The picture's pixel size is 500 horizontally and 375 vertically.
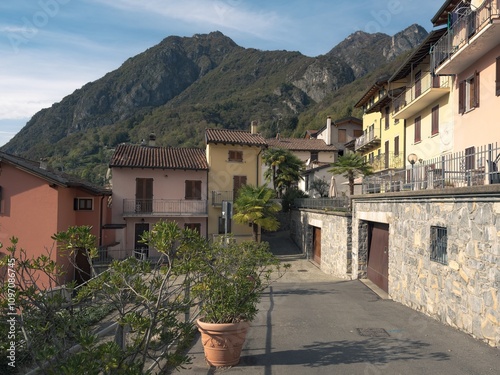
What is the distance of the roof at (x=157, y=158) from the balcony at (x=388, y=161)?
1296cm

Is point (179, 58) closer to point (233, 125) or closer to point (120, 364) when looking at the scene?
point (233, 125)

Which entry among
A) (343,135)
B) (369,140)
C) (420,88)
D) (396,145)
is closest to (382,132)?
(369,140)

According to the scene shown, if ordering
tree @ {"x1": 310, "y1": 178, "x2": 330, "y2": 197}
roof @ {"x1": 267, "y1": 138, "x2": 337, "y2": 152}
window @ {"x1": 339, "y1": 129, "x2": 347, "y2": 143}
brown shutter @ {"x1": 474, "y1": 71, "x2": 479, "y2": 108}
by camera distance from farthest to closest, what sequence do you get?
window @ {"x1": 339, "y1": 129, "x2": 347, "y2": 143} < roof @ {"x1": 267, "y1": 138, "x2": 337, "y2": 152} < tree @ {"x1": 310, "y1": 178, "x2": 330, "y2": 197} < brown shutter @ {"x1": 474, "y1": 71, "x2": 479, "y2": 108}

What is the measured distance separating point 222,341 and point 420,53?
64.2 feet

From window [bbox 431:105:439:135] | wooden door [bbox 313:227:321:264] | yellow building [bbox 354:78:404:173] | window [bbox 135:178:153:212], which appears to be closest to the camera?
window [bbox 431:105:439:135]

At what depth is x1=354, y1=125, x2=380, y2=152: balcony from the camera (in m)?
30.5

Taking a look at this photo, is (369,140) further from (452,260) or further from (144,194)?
(452,260)

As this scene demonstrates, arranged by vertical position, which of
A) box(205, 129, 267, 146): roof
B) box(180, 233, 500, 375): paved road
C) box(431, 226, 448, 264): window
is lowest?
box(180, 233, 500, 375): paved road

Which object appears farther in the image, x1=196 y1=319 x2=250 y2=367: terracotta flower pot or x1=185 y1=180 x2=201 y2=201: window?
x1=185 y1=180 x2=201 y2=201: window

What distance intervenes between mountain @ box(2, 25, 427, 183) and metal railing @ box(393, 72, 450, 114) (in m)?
50.2

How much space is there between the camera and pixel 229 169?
90.1 ft

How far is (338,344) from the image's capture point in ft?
24.9

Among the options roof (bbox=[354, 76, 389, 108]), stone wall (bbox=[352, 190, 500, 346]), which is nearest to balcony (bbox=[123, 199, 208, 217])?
stone wall (bbox=[352, 190, 500, 346])

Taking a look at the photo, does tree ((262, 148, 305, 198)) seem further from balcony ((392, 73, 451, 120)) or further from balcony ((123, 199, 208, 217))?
balcony ((392, 73, 451, 120))
